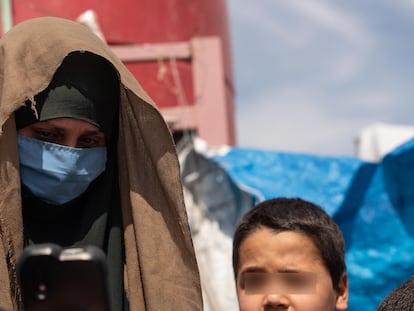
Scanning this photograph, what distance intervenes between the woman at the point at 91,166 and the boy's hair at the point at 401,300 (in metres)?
0.47

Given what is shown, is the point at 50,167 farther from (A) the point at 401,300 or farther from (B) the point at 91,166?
(A) the point at 401,300

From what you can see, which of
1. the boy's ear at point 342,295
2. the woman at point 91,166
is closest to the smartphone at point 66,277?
the woman at point 91,166

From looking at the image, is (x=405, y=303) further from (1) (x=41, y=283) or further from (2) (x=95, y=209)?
(1) (x=41, y=283)

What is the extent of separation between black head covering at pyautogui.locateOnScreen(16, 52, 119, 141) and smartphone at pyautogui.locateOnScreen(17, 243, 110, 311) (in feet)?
3.62

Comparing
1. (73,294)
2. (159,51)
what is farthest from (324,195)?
(73,294)

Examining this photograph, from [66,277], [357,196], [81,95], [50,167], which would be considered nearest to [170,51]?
[357,196]

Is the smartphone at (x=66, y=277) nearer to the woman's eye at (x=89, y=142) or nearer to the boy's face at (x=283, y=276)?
the boy's face at (x=283, y=276)

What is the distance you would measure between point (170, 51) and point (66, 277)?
4366 mm

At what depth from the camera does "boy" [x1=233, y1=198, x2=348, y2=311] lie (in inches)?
65.5

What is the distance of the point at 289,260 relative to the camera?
1712 millimetres

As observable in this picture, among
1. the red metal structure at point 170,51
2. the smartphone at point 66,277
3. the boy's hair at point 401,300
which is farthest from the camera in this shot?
the red metal structure at point 170,51

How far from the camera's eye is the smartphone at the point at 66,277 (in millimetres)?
646

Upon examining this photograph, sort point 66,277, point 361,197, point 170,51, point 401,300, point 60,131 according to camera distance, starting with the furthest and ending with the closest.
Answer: point 170,51 → point 361,197 → point 60,131 → point 401,300 → point 66,277

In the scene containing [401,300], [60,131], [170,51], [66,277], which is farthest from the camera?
[170,51]
